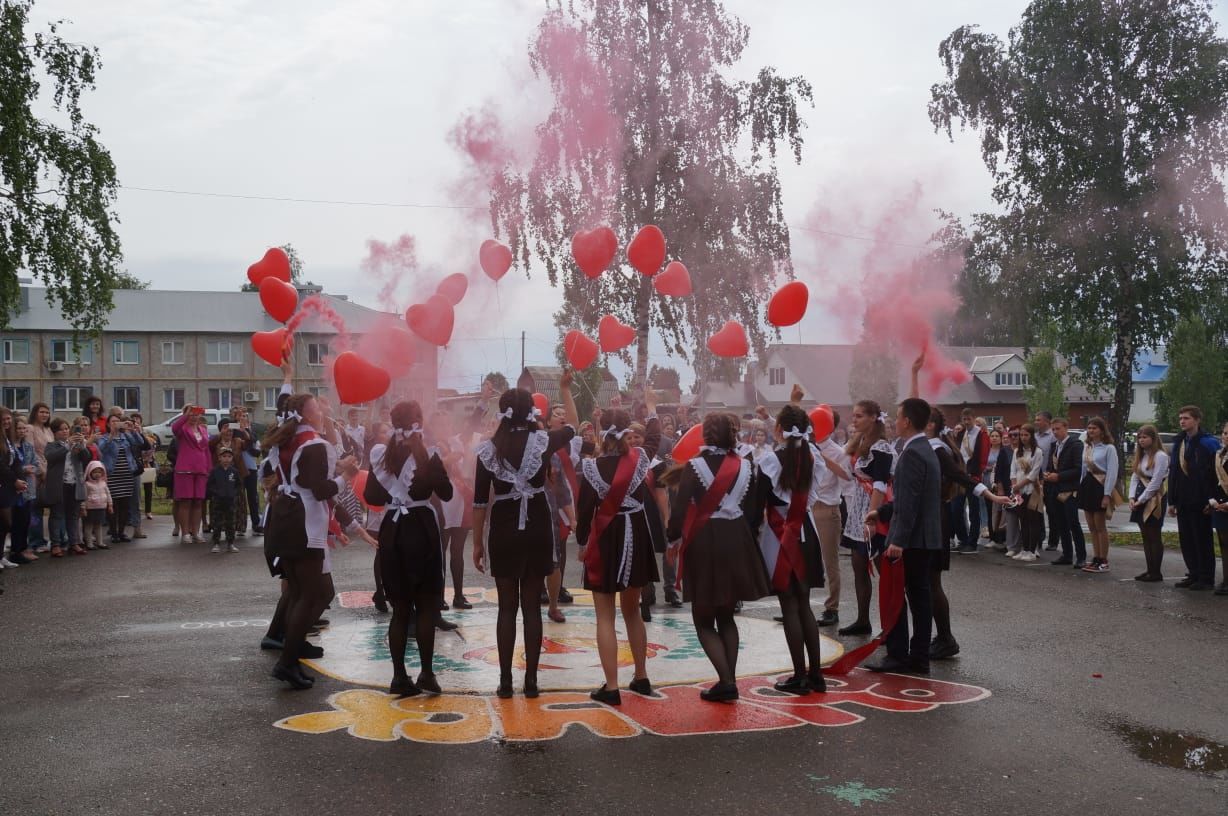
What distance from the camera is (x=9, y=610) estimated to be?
9.80 meters

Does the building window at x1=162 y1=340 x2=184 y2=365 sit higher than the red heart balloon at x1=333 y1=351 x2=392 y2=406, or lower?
higher

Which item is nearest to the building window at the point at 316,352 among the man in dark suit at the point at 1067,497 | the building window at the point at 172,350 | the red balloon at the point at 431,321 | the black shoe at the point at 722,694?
the building window at the point at 172,350

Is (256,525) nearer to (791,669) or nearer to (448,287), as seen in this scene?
(448,287)

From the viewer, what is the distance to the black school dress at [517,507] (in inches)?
261

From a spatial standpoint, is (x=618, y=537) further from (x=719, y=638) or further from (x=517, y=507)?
(x=719, y=638)

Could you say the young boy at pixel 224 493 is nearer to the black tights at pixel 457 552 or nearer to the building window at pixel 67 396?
the black tights at pixel 457 552

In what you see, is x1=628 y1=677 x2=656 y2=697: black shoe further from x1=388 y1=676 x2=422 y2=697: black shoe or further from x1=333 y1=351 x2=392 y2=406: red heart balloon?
x1=333 y1=351 x2=392 y2=406: red heart balloon

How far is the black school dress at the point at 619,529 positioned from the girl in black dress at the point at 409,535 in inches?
36.2

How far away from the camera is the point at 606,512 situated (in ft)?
22.4

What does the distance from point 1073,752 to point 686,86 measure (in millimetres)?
20617

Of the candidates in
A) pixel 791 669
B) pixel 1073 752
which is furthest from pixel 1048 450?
pixel 1073 752

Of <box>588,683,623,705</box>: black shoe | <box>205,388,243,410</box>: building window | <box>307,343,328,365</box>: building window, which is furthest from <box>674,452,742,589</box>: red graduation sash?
<box>205,388,243,410</box>: building window

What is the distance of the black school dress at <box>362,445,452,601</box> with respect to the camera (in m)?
6.67

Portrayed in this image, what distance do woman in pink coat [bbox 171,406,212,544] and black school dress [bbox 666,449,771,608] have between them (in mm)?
10990
